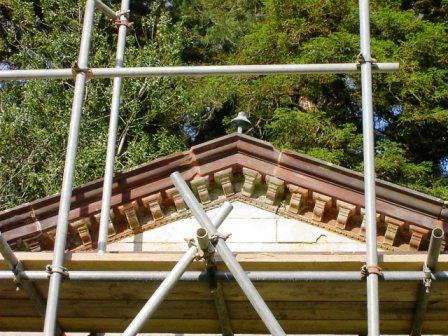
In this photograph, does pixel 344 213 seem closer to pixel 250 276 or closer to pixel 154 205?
pixel 154 205

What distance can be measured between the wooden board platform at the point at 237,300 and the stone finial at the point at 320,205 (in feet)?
15.2

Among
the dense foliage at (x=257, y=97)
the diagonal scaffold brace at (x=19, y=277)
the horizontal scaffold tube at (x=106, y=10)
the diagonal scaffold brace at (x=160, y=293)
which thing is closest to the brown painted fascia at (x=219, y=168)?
the horizontal scaffold tube at (x=106, y=10)

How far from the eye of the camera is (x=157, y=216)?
1010cm

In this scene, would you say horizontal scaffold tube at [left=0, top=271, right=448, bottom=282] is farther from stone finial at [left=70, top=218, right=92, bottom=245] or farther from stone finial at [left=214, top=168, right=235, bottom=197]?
stone finial at [left=214, top=168, right=235, bottom=197]

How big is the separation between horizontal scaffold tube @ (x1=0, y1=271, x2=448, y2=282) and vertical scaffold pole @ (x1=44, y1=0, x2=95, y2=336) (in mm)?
113

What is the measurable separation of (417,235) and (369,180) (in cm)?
484

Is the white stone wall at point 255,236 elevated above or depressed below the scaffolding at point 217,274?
above

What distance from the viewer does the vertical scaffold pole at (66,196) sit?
4508 mm

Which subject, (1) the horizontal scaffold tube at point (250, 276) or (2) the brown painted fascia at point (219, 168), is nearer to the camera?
(1) the horizontal scaffold tube at point (250, 276)

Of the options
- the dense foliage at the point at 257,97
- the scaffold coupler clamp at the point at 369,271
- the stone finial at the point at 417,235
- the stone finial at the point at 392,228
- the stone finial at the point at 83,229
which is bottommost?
the scaffold coupler clamp at the point at 369,271

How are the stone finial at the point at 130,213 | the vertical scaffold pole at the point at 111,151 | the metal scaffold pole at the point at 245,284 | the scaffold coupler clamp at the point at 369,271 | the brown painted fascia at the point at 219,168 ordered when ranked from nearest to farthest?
the metal scaffold pole at the point at 245,284, the scaffold coupler clamp at the point at 369,271, the vertical scaffold pole at the point at 111,151, the brown painted fascia at the point at 219,168, the stone finial at the point at 130,213

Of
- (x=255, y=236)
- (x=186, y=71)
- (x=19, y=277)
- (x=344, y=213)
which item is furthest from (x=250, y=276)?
(x=344, y=213)

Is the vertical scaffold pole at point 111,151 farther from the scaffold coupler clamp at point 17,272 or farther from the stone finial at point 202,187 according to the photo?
the stone finial at point 202,187

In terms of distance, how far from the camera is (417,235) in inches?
376
